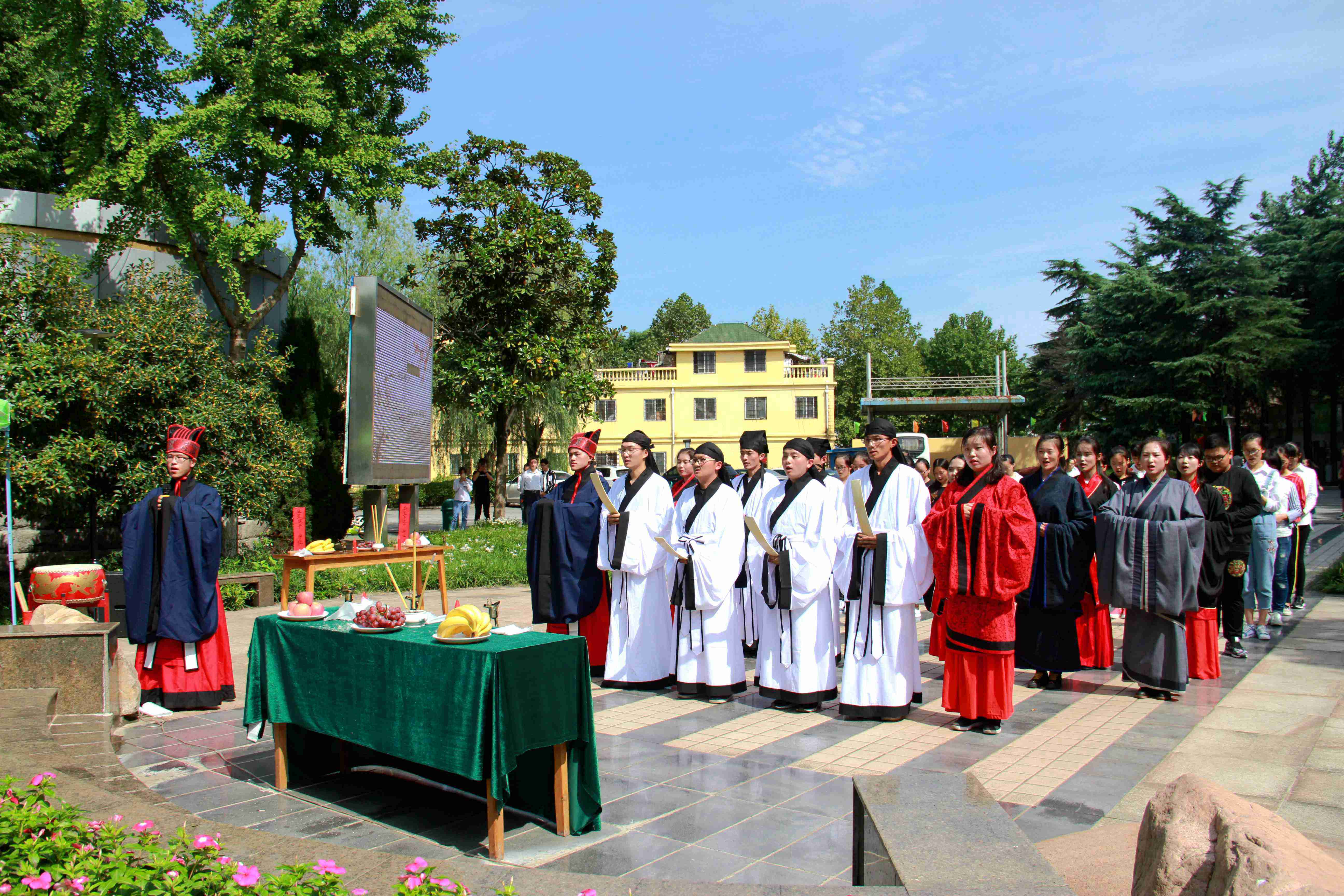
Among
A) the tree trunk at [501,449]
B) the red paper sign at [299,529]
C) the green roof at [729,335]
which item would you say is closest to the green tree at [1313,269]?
the green roof at [729,335]

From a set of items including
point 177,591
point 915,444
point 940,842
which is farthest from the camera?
point 915,444

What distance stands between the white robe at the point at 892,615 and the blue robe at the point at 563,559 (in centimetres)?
213

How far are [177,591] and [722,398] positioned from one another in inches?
1527

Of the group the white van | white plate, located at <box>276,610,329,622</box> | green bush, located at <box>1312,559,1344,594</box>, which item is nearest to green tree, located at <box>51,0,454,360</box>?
white plate, located at <box>276,610,329,622</box>

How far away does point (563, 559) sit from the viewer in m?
7.32

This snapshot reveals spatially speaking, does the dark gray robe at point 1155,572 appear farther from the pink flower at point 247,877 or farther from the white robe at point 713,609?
the pink flower at point 247,877

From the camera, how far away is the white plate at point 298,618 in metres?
4.97

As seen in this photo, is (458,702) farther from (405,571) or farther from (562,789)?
(405,571)

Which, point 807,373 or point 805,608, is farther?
point 807,373

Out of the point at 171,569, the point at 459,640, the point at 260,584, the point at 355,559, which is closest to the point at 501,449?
the point at 260,584

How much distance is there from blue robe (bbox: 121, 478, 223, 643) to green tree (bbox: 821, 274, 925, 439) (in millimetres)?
45647

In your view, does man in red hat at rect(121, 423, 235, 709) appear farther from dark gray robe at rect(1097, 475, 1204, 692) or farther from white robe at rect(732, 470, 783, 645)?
dark gray robe at rect(1097, 475, 1204, 692)

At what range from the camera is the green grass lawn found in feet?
40.8

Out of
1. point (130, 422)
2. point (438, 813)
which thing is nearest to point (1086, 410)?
point (130, 422)
